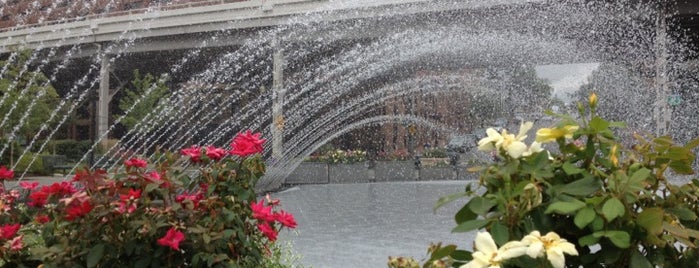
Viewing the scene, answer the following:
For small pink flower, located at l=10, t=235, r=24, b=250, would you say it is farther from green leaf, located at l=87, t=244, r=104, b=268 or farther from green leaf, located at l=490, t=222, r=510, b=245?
green leaf, located at l=490, t=222, r=510, b=245

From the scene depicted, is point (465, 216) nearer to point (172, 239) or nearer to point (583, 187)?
point (583, 187)

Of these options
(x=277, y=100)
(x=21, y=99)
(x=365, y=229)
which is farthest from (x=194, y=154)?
(x=21, y=99)

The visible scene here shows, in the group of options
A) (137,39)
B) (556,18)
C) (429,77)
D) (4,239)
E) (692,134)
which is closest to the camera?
(4,239)

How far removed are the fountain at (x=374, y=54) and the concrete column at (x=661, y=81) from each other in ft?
0.20

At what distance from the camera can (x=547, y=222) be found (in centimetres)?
184

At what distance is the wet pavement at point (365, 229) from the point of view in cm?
657

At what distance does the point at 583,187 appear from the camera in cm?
185

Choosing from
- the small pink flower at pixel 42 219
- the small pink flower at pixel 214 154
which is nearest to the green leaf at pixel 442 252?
the small pink flower at pixel 214 154

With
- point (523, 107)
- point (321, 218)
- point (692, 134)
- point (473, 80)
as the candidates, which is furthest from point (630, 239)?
point (473, 80)

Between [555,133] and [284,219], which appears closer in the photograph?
[555,133]

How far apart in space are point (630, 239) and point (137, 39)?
124 feet

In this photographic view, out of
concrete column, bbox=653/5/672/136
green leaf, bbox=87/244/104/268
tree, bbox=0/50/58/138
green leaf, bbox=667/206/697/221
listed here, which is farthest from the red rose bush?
tree, bbox=0/50/58/138

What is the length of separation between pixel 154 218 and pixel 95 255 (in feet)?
0.85

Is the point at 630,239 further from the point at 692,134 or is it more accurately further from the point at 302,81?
the point at 302,81
